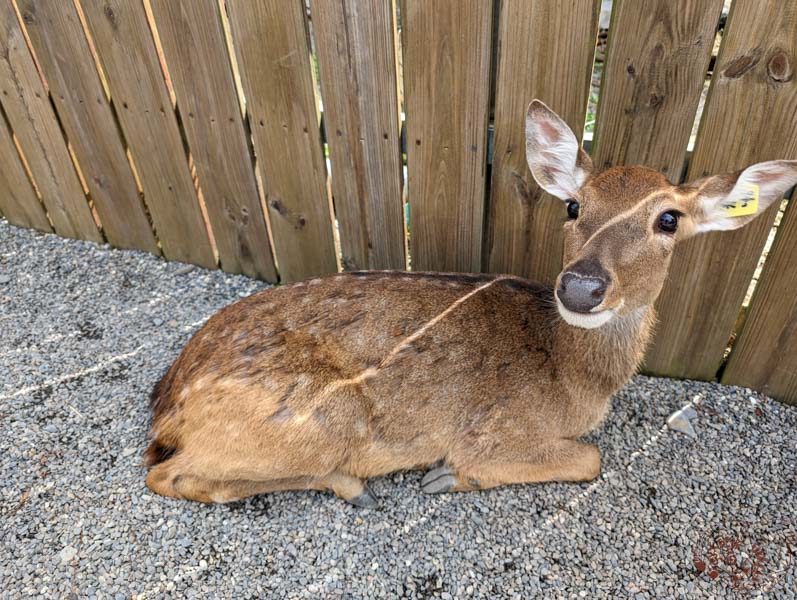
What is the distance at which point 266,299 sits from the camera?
116 inches

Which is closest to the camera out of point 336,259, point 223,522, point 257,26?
point 223,522

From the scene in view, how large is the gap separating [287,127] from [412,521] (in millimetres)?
2178

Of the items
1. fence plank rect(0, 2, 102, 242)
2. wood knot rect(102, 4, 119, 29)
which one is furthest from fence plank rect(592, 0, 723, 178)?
fence plank rect(0, 2, 102, 242)

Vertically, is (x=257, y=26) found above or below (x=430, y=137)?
above

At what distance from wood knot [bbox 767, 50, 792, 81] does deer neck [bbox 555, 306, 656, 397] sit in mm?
1071

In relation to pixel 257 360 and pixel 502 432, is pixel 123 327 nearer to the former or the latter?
pixel 257 360

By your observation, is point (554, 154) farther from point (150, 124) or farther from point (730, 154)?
point (150, 124)

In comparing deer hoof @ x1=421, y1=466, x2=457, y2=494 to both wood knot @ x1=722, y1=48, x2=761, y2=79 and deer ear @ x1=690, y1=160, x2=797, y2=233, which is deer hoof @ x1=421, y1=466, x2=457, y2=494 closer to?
deer ear @ x1=690, y1=160, x2=797, y2=233

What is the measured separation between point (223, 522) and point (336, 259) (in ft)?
5.60

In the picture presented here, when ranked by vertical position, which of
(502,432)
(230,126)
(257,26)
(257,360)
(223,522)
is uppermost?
(257,26)

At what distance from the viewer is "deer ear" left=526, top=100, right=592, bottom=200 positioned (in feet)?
8.37

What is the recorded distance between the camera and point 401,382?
2787mm

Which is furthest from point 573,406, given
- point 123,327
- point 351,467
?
point 123,327

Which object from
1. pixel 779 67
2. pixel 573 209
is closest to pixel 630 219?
pixel 573 209
